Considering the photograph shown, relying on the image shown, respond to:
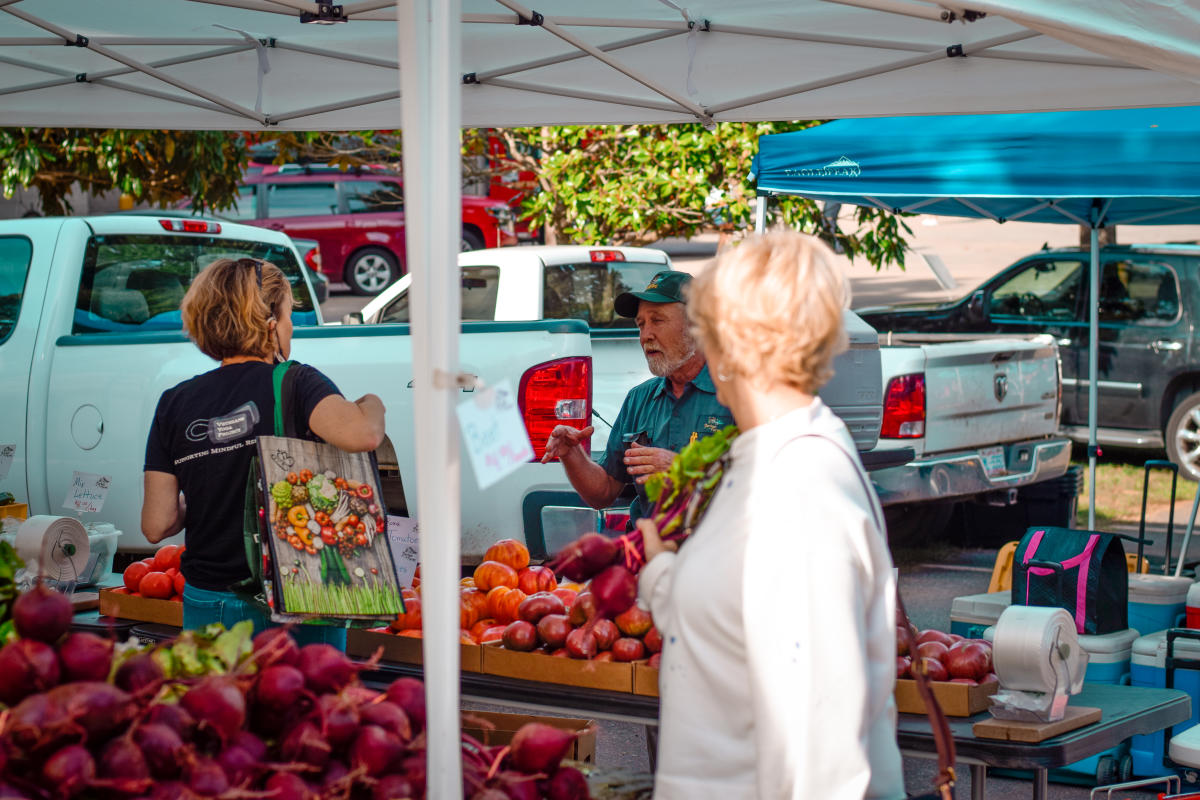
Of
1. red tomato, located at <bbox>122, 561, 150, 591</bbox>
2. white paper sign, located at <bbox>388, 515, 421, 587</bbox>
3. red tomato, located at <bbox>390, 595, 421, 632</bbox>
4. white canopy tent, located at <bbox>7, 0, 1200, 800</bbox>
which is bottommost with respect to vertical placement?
red tomato, located at <bbox>390, 595, 421, 632</bbox>

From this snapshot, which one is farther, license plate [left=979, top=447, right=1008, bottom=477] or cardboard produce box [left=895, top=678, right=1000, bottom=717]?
license plate [left=979, top=447, right=1008, bottom=477]

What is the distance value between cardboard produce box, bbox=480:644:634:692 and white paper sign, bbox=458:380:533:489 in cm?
122

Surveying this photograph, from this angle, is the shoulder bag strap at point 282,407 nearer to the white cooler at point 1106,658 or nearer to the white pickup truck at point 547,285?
the white cooler at point 1106,658

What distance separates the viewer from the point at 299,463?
3.08 m

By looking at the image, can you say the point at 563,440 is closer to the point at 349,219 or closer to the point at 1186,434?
the point at 1186,434

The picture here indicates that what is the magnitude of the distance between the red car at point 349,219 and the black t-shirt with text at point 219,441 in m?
15.6

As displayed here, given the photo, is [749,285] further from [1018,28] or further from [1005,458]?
[1005,458]

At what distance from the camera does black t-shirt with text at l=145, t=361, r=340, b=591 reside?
10.3 feet

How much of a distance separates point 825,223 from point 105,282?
6.49 m

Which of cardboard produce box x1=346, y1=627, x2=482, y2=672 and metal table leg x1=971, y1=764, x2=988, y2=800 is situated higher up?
cardboard produce box x1=346, y1=627, x2=482, y2=672

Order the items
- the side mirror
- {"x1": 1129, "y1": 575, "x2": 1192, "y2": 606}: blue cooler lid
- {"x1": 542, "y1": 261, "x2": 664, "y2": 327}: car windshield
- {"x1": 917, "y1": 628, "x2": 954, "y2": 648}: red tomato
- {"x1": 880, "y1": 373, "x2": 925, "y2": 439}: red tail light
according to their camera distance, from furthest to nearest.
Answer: the side mirror, {"x1": 542, "y1": 261, "x2": 664, "y2": 327}: car windshield, {"x1": 880, "y1": 373, "x2": 925, "y2": 439}: red tail light, {"x1": 1129, "y1": 575, "x2": 1192, "y2": 606}: blue cooler lid, {"x1": 917, "y1": 628, "x2": 954, "y2": 648}: red tomato

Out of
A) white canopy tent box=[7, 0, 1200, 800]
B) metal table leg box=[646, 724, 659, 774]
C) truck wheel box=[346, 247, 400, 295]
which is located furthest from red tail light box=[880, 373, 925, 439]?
truck wheel box=[346, 247, 400, 295]

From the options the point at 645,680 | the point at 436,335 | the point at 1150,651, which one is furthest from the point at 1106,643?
the point at 436,335

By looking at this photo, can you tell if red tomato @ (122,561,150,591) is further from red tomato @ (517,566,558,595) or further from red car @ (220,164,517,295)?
red car @ (220,164,517,295)
